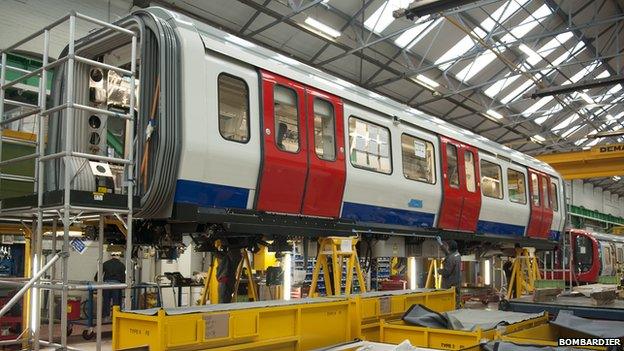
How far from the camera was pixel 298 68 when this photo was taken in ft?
21.8

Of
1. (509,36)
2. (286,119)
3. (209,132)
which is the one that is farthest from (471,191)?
(509,36)

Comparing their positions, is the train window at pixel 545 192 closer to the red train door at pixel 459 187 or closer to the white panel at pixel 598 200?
the red train door at pixel 459 187

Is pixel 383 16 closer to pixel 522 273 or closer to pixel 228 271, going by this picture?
pixel 522 273

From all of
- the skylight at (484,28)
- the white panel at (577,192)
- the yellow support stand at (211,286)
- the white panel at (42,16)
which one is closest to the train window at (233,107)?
the yellow support stand at (211,286)

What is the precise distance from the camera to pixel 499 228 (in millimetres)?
10844

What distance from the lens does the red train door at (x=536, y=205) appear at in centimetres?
1208

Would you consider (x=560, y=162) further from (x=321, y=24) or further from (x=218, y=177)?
(x=218, y=177)

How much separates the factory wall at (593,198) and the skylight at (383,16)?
23.2 metres

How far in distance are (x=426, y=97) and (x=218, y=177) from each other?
16.1 meters

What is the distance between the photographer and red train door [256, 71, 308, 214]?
592 centimetres

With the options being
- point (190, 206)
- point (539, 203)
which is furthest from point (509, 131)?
point (190, 206)

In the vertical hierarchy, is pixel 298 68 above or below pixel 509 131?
below

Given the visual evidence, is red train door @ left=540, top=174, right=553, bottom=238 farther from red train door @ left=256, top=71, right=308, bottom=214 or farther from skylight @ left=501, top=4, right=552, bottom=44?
red train door @ left=256, top=71, right=308, bottom=214

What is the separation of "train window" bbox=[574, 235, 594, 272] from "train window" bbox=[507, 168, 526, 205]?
9450 millimetres
